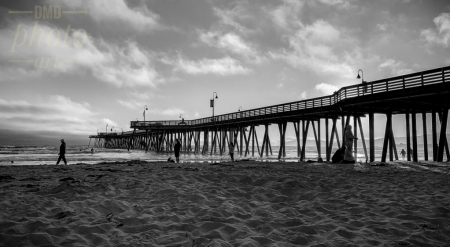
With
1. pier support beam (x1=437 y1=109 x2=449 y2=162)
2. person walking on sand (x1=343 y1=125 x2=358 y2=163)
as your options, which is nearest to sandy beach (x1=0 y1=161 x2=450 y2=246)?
person walking on sand (x1=343 y1=125 x2=358 y2=163)

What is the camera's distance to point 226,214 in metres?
4.07

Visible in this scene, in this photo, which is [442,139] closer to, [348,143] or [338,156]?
[338,156]

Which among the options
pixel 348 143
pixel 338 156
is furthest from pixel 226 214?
pixel 338 156

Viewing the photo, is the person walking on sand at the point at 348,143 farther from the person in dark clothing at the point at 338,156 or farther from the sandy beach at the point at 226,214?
the sandy beach at the point at 226,214

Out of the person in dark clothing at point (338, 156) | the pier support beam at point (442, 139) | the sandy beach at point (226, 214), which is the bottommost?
the sandy beach at point (226, 214)

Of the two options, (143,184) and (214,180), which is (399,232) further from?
(143,184)

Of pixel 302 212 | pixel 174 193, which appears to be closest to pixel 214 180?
pixel 174 193

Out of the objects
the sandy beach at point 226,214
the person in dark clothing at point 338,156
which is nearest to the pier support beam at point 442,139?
the person in dark clothing at point 338,156

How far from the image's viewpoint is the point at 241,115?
30.3m

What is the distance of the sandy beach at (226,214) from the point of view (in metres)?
3.01

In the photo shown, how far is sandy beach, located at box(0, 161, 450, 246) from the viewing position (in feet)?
9.86

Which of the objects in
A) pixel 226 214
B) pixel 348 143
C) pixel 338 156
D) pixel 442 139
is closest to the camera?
pixel 226 214

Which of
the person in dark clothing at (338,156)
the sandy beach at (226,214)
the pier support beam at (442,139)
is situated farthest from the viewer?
the person in dark clothing at (338,156)

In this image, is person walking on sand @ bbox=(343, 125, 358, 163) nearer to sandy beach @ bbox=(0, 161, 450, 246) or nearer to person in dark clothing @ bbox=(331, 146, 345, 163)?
person in dark clothing @ bbox=(331, 146, 345, 163)
